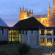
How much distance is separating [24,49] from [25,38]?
65.8ft

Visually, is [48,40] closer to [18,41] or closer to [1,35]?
[18,41]

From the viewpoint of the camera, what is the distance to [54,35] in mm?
48219

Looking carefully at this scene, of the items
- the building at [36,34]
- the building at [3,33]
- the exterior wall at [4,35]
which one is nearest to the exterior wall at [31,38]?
the building at [36,34]

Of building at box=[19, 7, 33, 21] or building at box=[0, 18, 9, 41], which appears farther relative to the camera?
building at box=[19, 7, 33, 21]

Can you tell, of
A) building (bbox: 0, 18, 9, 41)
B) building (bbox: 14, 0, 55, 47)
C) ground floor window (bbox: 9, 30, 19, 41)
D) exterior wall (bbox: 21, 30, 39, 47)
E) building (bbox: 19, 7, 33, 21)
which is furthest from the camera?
building (bbox: 19, 7, 33, 21)

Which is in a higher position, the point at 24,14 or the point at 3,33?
the point at 24,14

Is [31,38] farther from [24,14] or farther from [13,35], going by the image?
[24,14]

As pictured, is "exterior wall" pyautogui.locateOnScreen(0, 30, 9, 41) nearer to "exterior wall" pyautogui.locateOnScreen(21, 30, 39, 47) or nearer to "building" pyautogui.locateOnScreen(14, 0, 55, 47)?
"building" pyautogui.locateOnScreen(14, 0, 55, 47)

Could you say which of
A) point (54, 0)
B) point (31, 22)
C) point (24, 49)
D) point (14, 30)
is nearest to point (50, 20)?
point (54, 0)

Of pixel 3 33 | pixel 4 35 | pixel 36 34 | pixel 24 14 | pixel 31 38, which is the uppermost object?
pixel 24 14

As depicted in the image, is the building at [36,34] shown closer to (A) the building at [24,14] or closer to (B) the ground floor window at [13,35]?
(B) the ground floor window at [13,35]

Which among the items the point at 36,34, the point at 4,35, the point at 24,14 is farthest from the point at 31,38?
the point at 24,14

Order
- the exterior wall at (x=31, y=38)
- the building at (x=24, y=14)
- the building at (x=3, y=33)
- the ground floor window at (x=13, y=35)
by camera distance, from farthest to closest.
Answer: the building at (x=24, y=14) → the ground floor window at (x=13, y=35) → the building at (x=3, y=33) → the exterior wall at (x=31, y=38)

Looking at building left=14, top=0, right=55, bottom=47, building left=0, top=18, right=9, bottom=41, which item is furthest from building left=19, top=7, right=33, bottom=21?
building left=0, top=18, right=9, bottom=41
